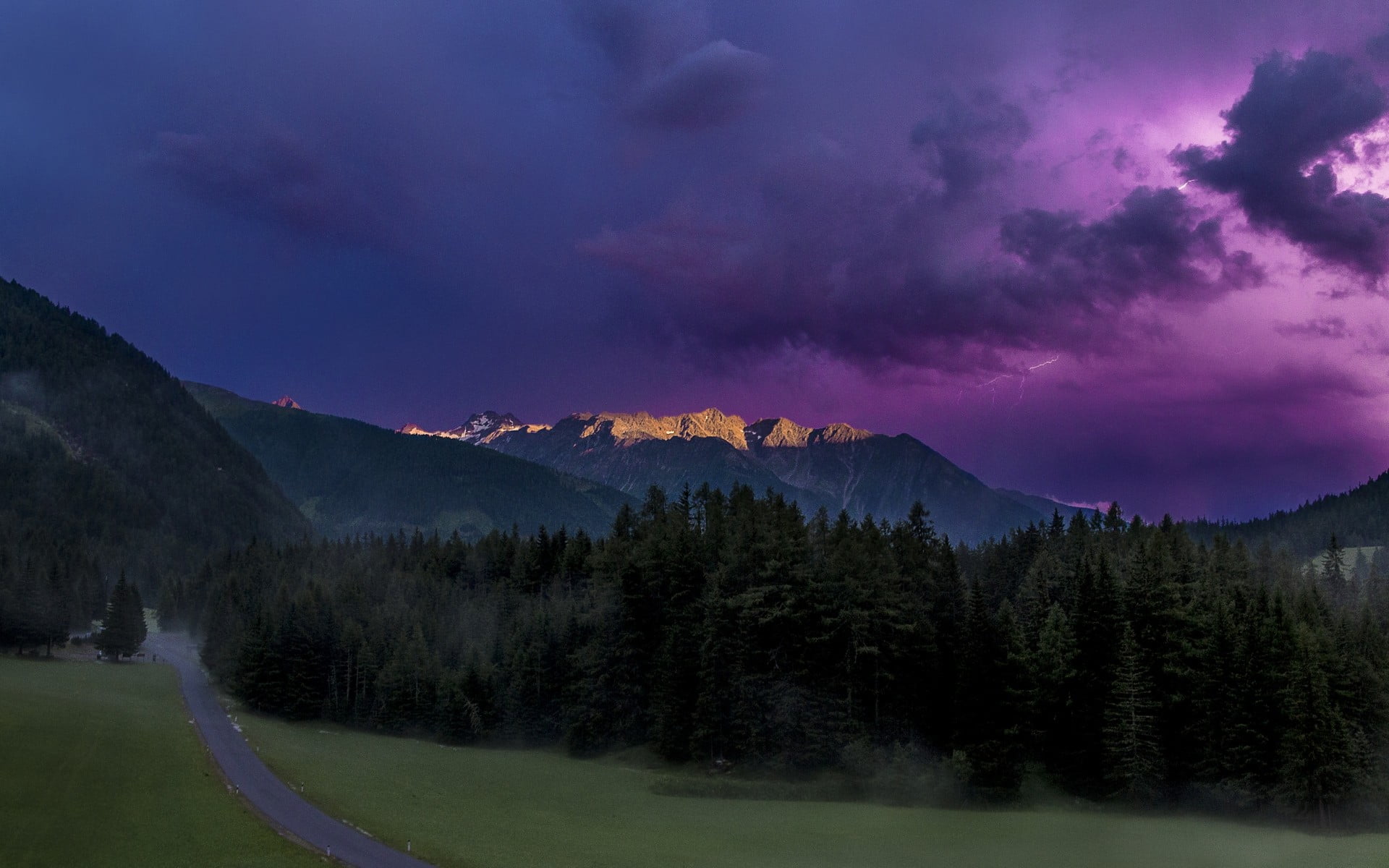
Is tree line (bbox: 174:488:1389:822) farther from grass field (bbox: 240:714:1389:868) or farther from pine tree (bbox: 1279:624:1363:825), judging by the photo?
grass field (bbox: 240:714:1389:868)

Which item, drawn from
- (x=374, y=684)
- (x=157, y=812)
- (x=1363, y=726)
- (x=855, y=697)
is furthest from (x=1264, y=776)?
(x=374, y=684)

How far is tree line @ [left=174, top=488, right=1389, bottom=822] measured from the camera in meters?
67.8

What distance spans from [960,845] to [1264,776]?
26.8 m

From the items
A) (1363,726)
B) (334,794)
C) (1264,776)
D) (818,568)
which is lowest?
(334,794)

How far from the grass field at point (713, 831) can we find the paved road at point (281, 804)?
1.57 meters

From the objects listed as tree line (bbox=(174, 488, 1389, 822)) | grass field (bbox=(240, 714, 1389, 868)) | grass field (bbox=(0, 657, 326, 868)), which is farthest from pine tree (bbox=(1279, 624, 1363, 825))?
grass field (bbox=(0, 657, 326, 868))

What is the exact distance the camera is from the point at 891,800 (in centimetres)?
7244

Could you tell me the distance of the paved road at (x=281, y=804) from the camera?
46.0 metres

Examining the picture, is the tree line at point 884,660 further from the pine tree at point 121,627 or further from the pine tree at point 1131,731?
the pine tree at point 121,627

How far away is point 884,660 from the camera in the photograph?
81000 mm

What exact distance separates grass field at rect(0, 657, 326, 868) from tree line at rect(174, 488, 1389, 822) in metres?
28.4

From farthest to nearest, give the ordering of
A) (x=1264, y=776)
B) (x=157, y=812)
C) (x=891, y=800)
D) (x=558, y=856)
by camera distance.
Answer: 1. (x=891, y=800)
2. (x=1264, y=776)
3. (x=157, y=812)
4. (x=558, y=856)

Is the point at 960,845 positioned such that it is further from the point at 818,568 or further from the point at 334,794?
the point at 334,794

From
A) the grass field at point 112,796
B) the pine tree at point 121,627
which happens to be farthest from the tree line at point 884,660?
the pine tree at point 121,627
